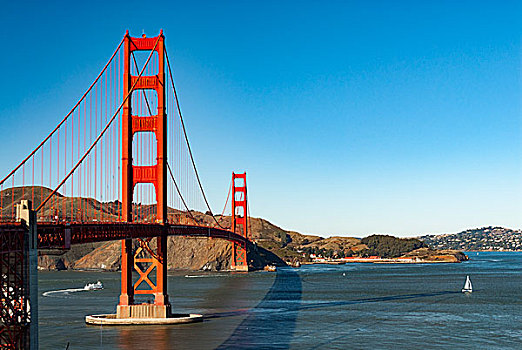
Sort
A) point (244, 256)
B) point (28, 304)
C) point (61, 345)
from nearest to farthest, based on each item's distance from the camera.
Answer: point (28, 304)
point (61, 345)
point (244, 256)

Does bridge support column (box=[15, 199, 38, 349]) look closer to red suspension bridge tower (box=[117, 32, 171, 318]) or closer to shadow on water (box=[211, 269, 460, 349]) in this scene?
shadow on water (box=[211, 269, 460, 349])

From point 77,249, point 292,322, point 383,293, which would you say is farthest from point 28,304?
point 77,249

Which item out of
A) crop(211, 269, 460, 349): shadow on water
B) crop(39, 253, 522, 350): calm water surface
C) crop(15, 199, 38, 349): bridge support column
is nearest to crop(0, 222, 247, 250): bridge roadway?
crop(15, 199, 38, 349): bridge support column

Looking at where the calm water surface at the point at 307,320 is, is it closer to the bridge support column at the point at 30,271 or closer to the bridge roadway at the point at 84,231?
the bridge roadway at the point at 84,231

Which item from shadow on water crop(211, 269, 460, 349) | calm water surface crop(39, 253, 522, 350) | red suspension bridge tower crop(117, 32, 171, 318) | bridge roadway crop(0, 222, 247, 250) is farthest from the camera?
red suspension bridge tower crop(117, 32, 171, 318)

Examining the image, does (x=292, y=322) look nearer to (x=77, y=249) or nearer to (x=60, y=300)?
(x=60, y=300)

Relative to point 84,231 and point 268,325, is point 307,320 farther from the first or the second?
point 84,231

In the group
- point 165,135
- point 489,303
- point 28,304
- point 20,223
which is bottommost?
point 489,303

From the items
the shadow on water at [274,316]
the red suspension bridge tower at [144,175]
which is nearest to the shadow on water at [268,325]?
the shadow on water at [274,316]
